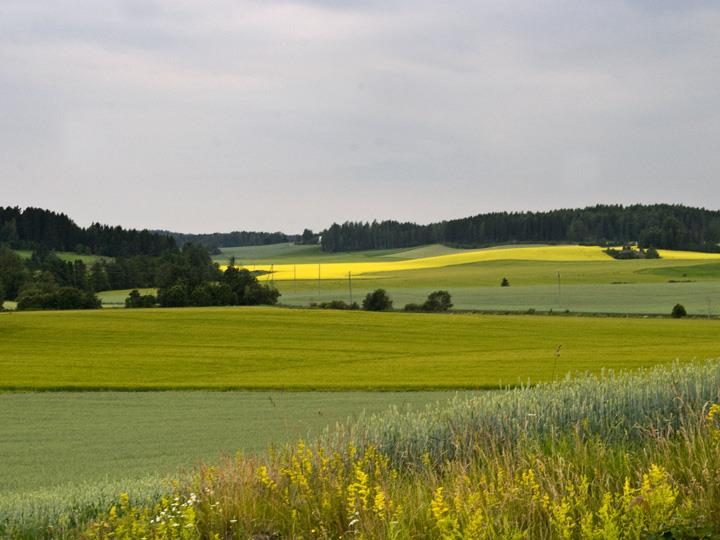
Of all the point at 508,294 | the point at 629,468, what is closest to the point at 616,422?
the point at 629,468

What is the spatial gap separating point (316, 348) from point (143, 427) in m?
29.6

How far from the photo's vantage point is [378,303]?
81.1 meters

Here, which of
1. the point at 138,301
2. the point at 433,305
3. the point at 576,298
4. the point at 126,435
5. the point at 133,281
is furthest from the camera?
the point at 133,281

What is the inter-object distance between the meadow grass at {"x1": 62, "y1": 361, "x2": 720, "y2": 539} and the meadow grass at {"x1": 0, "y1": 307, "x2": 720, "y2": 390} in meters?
16.4

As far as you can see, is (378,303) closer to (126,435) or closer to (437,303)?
(437,303)

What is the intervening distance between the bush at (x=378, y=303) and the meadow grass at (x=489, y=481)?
68.4 meters

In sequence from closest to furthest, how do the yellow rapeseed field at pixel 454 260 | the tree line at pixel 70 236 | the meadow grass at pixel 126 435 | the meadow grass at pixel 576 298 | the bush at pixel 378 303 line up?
the meadow grass at pixel 126 435 → the meadow grass at pixel 576 298 → the bush at pixel 378 303 → the yellow rapeseed field at pixel 454 260 → the tree line at pixel 70 236

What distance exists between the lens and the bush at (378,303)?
8094cm

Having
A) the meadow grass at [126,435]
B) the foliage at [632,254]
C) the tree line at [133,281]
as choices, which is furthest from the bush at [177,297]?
the foliage at [632,254]

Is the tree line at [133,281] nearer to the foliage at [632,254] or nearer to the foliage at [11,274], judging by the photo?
the foliage at [11,274]

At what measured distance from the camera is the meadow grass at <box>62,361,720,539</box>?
691 cm

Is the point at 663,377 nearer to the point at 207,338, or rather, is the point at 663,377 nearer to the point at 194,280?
the point at 207,338

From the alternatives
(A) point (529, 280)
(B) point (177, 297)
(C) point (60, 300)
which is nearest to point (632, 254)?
(A) point (529, 280)

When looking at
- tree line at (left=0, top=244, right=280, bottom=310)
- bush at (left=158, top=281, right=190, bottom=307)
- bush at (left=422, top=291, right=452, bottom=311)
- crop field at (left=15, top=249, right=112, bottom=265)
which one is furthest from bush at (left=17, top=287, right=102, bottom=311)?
crop field at (left=15, top=249, right=112, bottom=265)
